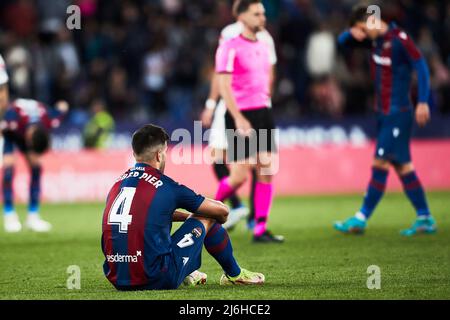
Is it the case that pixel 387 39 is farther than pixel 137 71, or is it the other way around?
pixel 137 71

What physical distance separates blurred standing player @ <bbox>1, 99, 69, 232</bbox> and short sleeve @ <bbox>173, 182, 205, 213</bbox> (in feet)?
19.3

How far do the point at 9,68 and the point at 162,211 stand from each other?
13.0m

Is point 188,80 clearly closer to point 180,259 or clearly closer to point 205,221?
point 205,221

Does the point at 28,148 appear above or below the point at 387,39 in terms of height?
below

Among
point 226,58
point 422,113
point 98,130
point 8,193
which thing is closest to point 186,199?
point 226,58

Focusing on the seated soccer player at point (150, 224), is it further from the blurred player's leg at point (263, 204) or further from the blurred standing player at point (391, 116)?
the blurred standing player at point (391, 116)

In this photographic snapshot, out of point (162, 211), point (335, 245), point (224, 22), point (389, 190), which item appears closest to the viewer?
point (162, 211)

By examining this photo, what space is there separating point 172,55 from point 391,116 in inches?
376

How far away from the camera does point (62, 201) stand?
57.2ft

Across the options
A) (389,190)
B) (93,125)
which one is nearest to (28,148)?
(93,125)

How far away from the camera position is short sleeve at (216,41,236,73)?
401 inches

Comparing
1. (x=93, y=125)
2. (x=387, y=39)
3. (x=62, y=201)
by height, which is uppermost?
(x=387, y=39)
